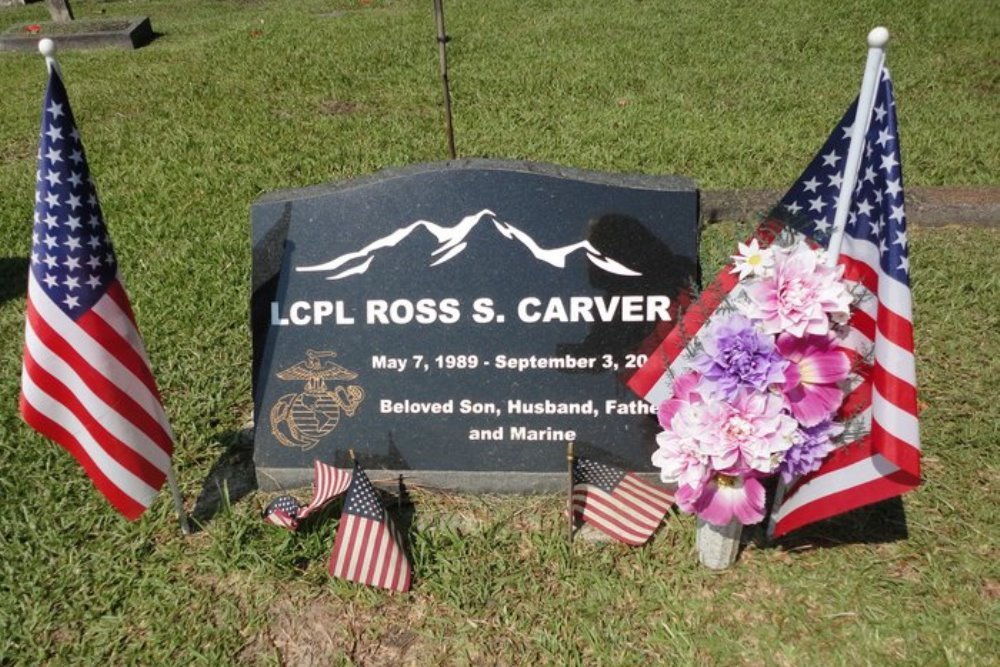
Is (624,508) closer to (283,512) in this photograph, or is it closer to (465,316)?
(465,316)

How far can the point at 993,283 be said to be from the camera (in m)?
4.55

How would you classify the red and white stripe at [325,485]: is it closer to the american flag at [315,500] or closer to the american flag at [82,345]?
the american flag at [315,500]

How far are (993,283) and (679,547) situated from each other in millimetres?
2743

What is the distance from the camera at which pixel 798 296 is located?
2.39m

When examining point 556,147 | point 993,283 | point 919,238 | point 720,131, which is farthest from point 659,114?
point 993,283

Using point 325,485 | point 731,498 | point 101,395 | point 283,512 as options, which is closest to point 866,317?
point 731,498

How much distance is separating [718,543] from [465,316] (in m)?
1.17

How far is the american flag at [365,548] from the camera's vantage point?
284 centimetres

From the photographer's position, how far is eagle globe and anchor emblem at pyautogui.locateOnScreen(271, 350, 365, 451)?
3.13 meters

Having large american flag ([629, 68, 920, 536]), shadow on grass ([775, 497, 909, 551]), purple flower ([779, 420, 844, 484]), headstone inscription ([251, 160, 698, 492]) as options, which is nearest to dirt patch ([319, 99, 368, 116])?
headstone inscription ([251, 160, 698, 492])

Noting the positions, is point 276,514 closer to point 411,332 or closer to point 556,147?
point 411,332

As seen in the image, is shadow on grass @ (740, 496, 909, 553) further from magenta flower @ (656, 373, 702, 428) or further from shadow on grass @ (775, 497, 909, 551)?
magenta flower @ (656, 373, 702, 428)

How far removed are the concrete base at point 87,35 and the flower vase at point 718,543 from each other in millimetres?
10324

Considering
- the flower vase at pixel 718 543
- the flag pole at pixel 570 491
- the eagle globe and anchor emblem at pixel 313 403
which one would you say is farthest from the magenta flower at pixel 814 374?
the eagle globe and anchor emblem at pixel 313 403
